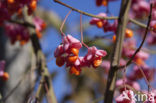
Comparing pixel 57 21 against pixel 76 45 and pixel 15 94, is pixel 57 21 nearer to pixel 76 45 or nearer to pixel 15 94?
pixel 15 94

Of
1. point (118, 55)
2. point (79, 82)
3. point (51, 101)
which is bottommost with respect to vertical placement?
point (79, 82)

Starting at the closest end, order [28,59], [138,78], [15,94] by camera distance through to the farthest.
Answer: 1. [138,78]
2. [15,94]
3. [28,59]

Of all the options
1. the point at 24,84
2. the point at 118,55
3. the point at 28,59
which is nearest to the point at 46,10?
the point at 28,59

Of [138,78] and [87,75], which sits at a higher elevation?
[138,78]

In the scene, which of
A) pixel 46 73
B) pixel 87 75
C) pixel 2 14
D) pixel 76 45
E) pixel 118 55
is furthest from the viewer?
pixel 87 75
